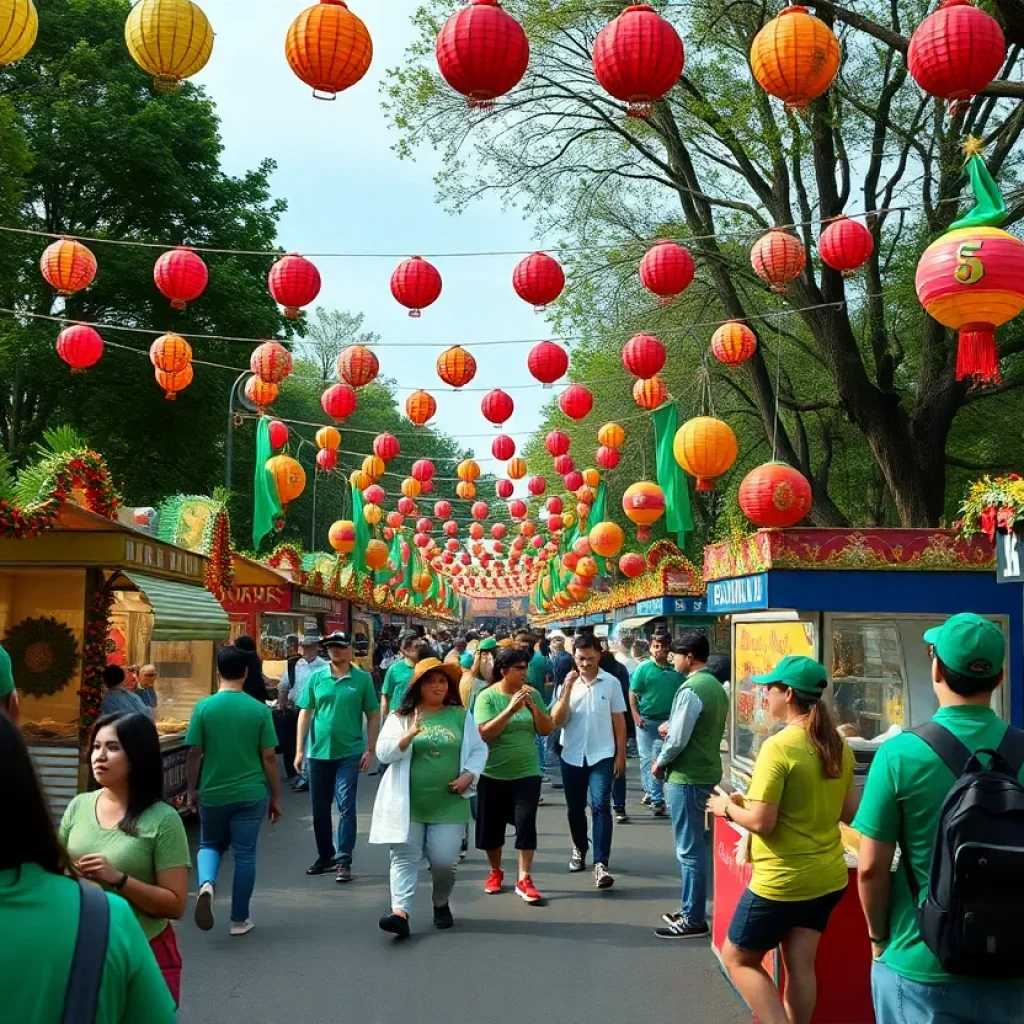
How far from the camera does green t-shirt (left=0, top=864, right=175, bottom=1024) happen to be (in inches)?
74.3

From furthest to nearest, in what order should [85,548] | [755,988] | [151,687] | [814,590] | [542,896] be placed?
[151,687] → [814,590] → [85,548] → [542,896] → [755,988]

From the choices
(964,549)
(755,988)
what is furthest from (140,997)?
(964,549)

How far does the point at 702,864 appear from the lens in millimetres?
7473

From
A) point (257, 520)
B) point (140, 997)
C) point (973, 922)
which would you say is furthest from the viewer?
point (257, 520)

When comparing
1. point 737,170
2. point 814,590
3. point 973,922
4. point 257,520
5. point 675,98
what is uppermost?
point 675,98

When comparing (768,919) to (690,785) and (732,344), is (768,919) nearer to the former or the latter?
(690,785)

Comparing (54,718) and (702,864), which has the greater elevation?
(54,718)

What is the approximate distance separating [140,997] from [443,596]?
72.4m

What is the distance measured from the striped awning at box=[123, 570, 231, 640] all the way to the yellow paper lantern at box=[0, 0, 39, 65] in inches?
191

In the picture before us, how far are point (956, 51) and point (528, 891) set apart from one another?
6.54m

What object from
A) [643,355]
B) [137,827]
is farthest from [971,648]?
[643,355]

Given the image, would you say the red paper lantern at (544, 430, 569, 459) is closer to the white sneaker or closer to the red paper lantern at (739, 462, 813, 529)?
the red paper lantern at (739, 462, 813, 529)

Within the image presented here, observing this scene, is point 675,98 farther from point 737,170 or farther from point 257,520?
point 257,520

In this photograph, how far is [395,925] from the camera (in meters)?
7.42
